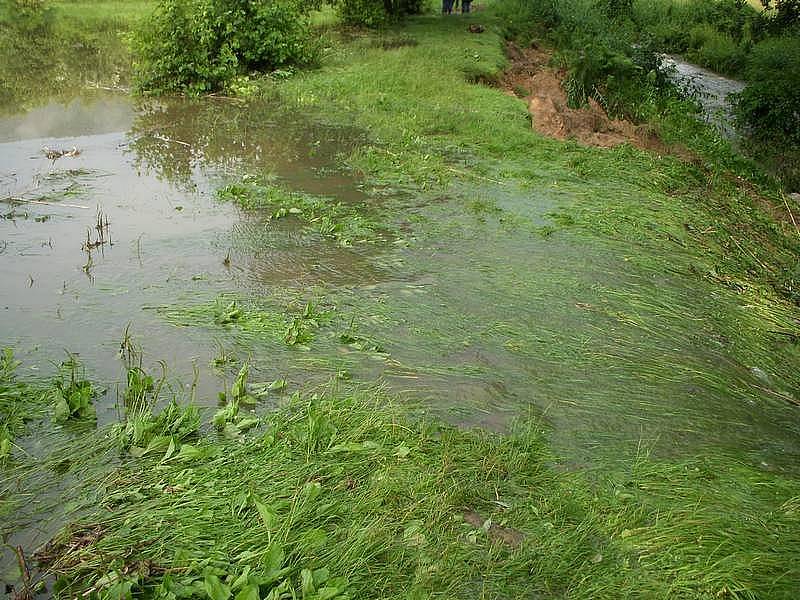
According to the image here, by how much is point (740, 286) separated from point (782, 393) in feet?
5.42

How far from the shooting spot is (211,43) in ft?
39.4

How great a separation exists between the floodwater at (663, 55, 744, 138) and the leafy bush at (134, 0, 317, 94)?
799 centimetres

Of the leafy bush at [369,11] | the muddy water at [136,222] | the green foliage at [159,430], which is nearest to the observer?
the green foliage at [159,430]

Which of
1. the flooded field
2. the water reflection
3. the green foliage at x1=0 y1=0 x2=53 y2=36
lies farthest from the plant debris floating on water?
the green foliage at x1=0 y1=0 x2=53 y2=36

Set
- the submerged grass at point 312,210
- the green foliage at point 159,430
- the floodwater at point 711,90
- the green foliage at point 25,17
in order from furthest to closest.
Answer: the green foliage at point 25,17, the floodwater at point 711,90, the submerged grass at point 312,210, the green foliage at point 159,430

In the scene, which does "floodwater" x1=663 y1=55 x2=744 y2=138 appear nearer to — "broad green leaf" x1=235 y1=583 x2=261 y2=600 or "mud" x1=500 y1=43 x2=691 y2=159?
"mud" x1=500 y1=43 x2=691 y2=159

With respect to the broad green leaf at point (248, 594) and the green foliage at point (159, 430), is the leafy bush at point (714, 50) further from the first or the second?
the broad green leaf at point (248, 594)

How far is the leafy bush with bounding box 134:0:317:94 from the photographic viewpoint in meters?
11.5

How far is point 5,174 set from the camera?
770 cm

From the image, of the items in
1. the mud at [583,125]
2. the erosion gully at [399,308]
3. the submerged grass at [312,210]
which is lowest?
the erosion gully at [399,308]

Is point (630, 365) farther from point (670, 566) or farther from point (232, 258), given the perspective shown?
point (232, 258)

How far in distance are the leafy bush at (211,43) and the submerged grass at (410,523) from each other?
9.48m

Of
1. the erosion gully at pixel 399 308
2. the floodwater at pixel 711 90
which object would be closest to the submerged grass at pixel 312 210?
the erosion gully at pixel 399 308

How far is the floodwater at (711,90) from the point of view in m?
12.7
